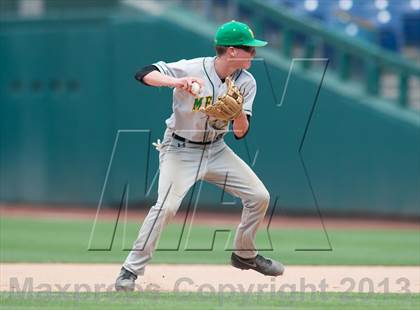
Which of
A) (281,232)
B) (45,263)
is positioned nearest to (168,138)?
(45,263)

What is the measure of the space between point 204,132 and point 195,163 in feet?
0.75

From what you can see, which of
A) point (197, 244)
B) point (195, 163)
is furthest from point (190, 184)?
point (197, 244)

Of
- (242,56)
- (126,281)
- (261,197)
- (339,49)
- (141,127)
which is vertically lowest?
(141,127)

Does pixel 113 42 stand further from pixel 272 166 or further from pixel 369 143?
pixel 369 143

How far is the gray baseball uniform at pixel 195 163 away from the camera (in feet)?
22.8

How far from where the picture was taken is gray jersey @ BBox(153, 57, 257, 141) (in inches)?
276

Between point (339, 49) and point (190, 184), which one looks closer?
point (190, 184)

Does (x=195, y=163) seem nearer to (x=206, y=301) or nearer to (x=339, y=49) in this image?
(x=206, y=301)

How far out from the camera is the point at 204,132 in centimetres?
719

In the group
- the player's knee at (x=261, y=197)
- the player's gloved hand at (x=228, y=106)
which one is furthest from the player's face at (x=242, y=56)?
the player's knee at (x=261, y=197)

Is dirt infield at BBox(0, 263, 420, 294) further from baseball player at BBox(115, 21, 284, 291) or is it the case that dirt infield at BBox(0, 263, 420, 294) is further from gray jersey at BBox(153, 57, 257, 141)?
gray jersey at BBox(153, 57, 257, 141)

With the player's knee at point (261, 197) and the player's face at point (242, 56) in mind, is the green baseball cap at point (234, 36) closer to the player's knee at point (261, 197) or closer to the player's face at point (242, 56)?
the player's face at point (242, 56)

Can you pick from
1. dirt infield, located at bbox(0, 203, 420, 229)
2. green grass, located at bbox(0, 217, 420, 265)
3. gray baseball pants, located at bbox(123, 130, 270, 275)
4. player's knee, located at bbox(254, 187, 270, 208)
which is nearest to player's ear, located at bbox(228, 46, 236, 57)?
gray baseball pants, located at bbox(123, 130, 270, 275)

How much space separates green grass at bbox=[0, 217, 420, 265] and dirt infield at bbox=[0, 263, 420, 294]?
0.71 meters
